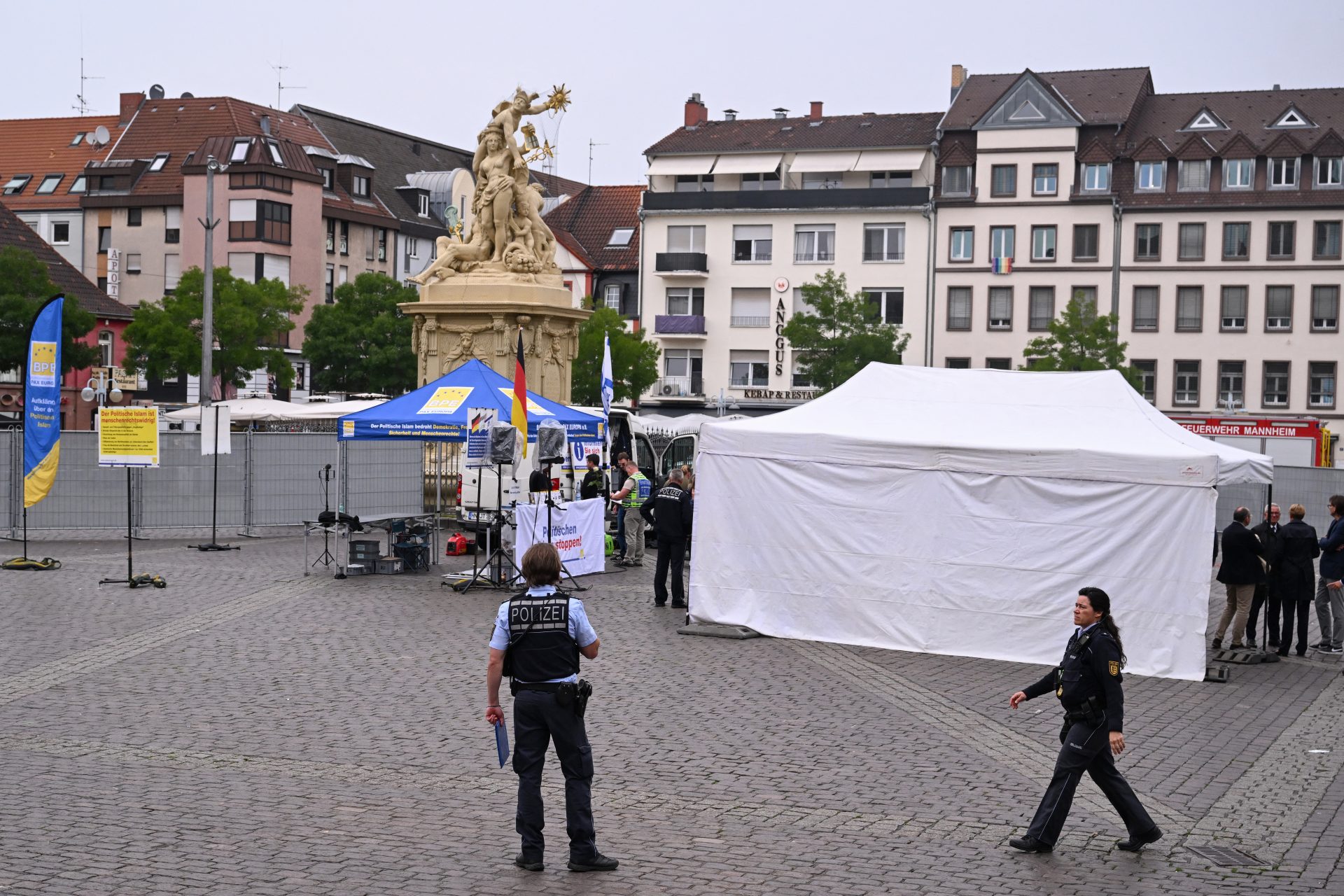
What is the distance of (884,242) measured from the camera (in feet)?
234

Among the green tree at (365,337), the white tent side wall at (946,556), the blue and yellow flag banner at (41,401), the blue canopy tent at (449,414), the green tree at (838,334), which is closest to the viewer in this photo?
the white tent side wall at (946,556)

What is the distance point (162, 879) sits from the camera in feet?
27.1

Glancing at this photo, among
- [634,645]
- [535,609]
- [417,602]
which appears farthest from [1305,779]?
[417,602]

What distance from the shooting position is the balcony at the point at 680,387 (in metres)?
74.2

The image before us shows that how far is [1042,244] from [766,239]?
12.2 metres

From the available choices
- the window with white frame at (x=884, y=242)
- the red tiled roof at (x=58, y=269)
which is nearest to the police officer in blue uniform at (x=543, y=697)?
the red tiled roof at (x=58, y=269)

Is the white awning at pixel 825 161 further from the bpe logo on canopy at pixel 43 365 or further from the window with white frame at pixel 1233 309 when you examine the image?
the bpe logo on canopy at pixel 43 365

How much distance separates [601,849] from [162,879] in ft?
7.56

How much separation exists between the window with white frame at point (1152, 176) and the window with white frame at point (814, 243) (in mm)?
12962

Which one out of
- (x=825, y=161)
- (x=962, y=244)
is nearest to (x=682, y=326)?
(x=825, y=161)

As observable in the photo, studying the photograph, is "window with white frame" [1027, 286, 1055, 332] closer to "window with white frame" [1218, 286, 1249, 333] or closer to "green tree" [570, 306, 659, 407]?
"window with white frame" [1218, 286, 1249, 333]

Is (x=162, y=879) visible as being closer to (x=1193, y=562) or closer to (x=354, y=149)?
(x=1193, y=562)

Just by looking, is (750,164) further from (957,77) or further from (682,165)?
(957,77)

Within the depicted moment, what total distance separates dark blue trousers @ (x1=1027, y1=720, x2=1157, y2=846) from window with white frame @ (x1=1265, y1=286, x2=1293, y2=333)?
6068cm
